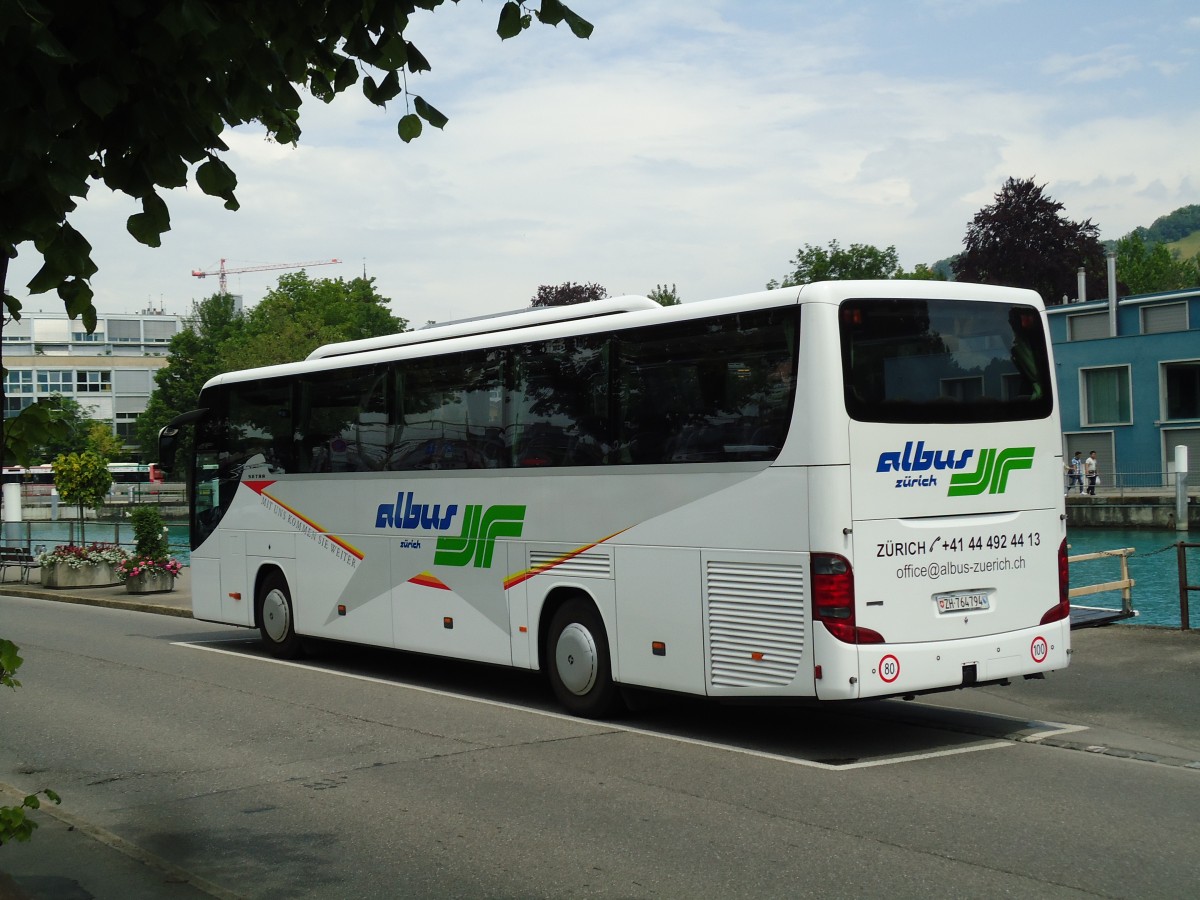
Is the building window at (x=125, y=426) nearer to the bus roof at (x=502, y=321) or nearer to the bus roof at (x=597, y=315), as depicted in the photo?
the bus roof at (x=597, y=315)

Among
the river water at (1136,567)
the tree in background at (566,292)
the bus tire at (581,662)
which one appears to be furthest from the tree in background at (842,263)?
the bus tire at (581,662)

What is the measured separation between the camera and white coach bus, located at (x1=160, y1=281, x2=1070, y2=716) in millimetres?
9258

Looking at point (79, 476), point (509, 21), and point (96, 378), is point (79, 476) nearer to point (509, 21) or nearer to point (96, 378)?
point (509, 21)

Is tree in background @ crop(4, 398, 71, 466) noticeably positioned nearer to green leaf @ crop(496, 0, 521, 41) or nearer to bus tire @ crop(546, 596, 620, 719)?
green leaf @ crop(496, 0, 521, 41)

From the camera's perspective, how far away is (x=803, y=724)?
35.7 ft

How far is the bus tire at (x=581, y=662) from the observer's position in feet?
36.4

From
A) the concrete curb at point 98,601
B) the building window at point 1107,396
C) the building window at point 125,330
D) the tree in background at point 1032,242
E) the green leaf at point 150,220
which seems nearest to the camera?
the green leaf at point 150,220

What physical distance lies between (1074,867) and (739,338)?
4641 mm

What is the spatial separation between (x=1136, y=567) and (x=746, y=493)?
92.8ft

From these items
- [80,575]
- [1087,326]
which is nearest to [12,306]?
[80,575]

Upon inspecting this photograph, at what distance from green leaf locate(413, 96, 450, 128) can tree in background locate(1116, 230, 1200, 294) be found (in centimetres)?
11177

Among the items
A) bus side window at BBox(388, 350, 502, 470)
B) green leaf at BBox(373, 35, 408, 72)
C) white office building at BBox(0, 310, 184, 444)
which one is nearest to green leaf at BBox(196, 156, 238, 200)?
green leaf at BBox(373, 35, 408, 72)

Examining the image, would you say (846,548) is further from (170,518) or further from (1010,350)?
(170,518)

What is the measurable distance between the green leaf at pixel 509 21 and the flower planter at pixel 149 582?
862 inches
